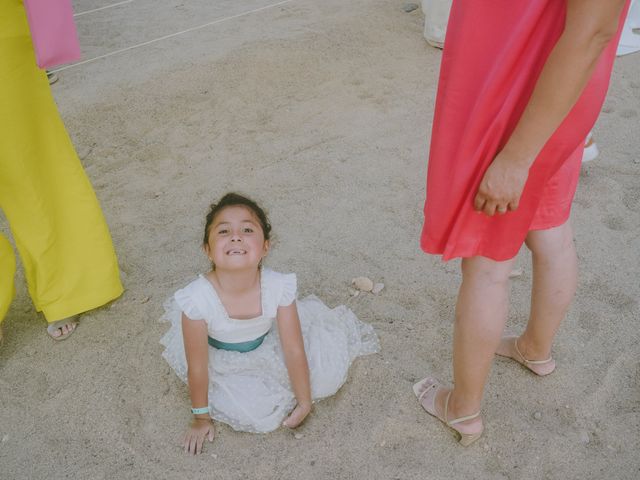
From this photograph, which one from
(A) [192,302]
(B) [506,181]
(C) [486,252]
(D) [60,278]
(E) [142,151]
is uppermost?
(B) [506,181]

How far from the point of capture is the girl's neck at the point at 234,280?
158 cm

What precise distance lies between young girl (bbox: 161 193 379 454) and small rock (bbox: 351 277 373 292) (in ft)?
1.10

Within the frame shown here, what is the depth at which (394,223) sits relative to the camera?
2426mm

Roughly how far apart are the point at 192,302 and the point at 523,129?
38.4 inches

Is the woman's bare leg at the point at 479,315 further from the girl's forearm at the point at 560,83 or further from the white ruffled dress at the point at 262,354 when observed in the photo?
the white ruffled dress at the point at 262,354

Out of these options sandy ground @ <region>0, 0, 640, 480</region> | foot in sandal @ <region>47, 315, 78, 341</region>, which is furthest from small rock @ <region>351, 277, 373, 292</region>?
foot in sandal @ <region>47, 315, 78, 341</region>

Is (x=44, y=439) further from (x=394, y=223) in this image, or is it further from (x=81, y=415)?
(x=394, y=223)

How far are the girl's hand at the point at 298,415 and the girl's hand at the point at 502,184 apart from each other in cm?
84

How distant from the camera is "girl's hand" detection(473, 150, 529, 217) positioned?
40.6 inches

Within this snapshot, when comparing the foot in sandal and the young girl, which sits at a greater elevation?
the young girl

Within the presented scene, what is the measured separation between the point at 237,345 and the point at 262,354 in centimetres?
8

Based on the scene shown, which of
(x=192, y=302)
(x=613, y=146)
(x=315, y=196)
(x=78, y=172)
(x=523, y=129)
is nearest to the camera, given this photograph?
(x=523, y=129)

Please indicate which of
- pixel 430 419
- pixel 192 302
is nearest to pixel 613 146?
pixel 430 419

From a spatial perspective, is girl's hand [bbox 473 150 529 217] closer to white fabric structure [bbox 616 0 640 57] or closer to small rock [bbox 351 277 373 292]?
small rock [bbox 351 277 373 292]
